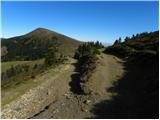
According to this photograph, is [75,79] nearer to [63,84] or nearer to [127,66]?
[63,84]

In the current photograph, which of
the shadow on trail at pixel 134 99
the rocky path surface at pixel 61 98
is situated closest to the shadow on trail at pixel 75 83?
the rocky path surface at pixel 61 98

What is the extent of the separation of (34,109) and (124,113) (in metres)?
10.6

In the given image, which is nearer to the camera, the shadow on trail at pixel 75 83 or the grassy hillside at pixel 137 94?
the grassy hillside at pixel 137 94

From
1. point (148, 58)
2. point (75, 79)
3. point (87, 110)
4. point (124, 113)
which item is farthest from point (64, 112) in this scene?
point (148, 58)

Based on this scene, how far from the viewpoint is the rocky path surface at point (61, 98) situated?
3119 centimetres

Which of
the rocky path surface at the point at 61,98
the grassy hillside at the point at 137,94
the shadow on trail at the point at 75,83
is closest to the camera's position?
the grassy hillside at the point at 137,94

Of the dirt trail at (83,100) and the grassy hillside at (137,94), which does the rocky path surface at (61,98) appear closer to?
the dirt trail at (83,100)

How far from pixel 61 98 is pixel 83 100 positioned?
141 inches

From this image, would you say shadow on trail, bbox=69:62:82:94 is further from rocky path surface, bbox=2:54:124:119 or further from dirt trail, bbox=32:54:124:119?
dirt trail, bbox=32:54:124:119

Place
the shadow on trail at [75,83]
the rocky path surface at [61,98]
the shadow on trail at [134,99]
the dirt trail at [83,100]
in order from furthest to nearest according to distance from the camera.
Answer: the shadow on trail at [75,83] → the rocky path surface at [61,98] → the dirt trail at [83,100] → the shadow on trail at [134,99]

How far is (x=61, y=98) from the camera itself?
3628cm

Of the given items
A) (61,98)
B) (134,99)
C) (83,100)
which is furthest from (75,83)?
(134,99)

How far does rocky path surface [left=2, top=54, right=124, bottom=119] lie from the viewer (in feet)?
102

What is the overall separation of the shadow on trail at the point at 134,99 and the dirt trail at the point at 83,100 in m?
0.95
